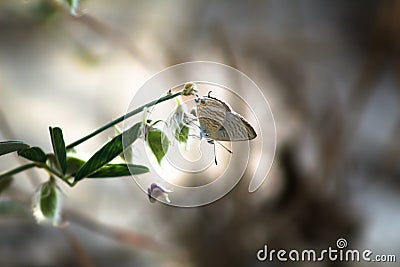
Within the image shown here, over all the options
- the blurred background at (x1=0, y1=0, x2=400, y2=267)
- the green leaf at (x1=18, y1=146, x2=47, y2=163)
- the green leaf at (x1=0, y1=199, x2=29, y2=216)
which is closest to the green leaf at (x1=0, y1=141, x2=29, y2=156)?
the green leaf at (x1=18, y1=146, x2=47, y2=163)

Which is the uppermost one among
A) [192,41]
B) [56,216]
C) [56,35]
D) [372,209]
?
[192,41]

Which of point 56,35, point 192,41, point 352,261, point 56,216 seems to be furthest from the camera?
point 192,41

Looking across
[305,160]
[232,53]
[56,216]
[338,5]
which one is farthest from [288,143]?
[56,216]

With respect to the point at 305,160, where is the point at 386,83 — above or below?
above

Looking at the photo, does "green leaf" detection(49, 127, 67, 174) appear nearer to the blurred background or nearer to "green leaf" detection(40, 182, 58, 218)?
"green leaf" detection(40, 182, 58, 218)

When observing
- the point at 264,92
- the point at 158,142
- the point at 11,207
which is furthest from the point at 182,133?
the point at 264,92

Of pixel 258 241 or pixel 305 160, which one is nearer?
pixel 258 241

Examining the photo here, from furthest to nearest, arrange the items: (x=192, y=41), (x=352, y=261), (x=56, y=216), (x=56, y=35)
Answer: (x=192, y=41) → (x=56, y=35) → (x=352, y=261) → (x=56, y=216)

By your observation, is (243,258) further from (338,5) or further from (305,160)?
(338,5)
